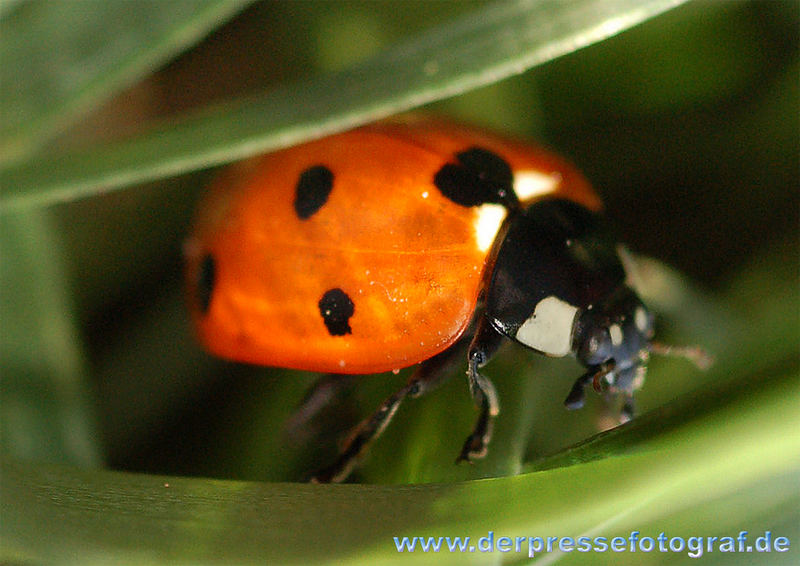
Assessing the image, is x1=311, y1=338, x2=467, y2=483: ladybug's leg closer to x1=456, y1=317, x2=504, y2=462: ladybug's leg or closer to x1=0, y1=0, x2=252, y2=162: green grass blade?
x1=456, y1=317, x2=504, y2=462: ladybug's leg

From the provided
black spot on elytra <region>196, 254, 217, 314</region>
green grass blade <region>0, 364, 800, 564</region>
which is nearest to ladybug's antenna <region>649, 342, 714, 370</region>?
green grass blade <region>0, 364, 800, 564</region>

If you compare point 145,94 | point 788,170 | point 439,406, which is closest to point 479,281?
point 439,406

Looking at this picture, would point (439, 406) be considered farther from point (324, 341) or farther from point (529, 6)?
point (529, 6)

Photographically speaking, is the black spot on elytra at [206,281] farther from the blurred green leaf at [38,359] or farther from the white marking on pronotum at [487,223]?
the white marking on pronotum at [487,223]

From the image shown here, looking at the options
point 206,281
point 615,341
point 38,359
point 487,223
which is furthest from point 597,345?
point 38,359

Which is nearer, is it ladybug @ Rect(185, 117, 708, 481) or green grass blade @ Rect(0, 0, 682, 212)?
green grass blade @ Rect(0, 0, 682, 212)
